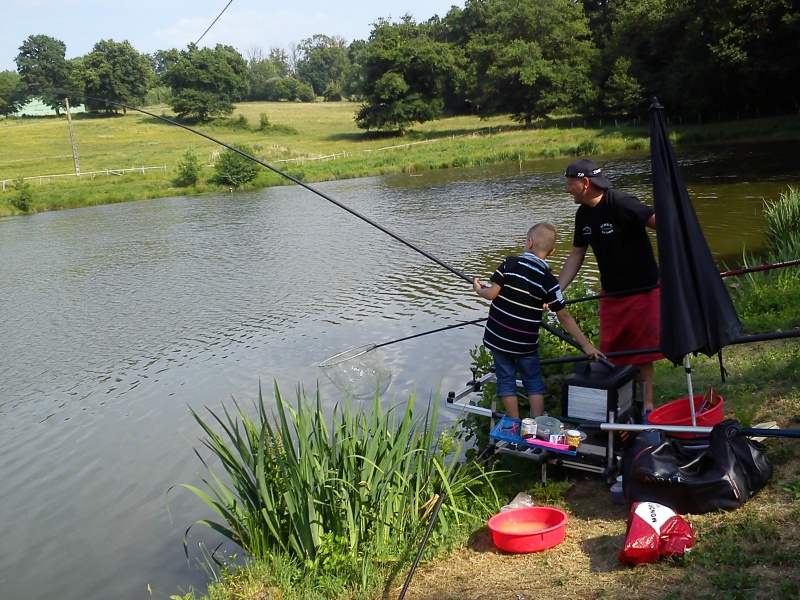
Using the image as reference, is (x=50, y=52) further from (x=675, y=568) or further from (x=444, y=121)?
(x=675, y=568)

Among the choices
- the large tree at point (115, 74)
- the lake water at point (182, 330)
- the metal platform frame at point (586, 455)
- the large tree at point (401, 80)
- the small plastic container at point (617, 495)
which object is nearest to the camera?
the small plastic container at point (617, 495)

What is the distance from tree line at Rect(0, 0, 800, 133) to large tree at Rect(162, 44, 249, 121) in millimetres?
140

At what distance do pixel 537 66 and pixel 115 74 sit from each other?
38601 millimetres

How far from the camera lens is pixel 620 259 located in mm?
5242

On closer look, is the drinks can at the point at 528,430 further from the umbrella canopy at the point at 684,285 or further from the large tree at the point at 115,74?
the large tree at the point at 115,74

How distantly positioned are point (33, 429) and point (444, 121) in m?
65.4

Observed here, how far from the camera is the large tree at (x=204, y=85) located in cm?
6603

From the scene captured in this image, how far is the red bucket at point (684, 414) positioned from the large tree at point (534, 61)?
5021 centimetres

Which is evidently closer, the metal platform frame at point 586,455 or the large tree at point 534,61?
the metal platform frame at point 586,455

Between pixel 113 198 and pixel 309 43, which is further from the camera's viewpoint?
pixel 309 43

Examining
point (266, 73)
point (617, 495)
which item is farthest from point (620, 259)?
point (266, 73)

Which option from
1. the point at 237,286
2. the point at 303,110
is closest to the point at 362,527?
the point at 237,286

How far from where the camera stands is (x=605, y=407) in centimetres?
489

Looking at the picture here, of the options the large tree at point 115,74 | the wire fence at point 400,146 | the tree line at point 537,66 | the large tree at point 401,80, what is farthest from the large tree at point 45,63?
the large tree at point 401,80
